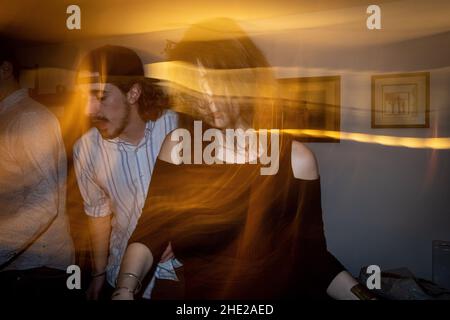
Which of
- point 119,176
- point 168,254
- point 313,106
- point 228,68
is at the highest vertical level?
point 228,68

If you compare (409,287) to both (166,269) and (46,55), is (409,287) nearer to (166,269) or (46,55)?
(166,269)

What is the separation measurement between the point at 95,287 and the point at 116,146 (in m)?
0.45

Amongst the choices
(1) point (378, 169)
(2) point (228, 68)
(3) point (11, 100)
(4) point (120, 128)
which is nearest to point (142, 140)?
(4) point (120, 128)

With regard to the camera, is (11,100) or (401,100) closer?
(401,100)

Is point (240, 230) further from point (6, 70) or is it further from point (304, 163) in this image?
point (6, 70)

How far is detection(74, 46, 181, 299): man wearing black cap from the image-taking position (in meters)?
1.39

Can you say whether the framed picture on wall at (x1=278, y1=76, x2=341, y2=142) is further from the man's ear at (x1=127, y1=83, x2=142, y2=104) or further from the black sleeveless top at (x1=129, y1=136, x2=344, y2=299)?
the man's ear at (x1=127, y1=83, x2=142, y2=104)

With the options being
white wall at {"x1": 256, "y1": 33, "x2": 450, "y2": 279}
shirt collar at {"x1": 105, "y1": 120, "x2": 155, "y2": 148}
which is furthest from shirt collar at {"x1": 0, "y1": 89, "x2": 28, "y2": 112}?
white wall at {"x1": 256, "y1": 33, "x2": 450, "y2": 279}

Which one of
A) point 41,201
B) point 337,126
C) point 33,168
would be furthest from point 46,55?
point 337,126

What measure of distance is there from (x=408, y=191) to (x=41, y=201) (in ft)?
3.73

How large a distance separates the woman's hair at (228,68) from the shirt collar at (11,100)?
50 centimetres

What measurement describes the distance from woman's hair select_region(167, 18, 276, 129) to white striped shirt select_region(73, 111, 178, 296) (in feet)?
0.50

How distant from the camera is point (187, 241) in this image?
137 centimetres

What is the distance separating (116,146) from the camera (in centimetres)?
140
